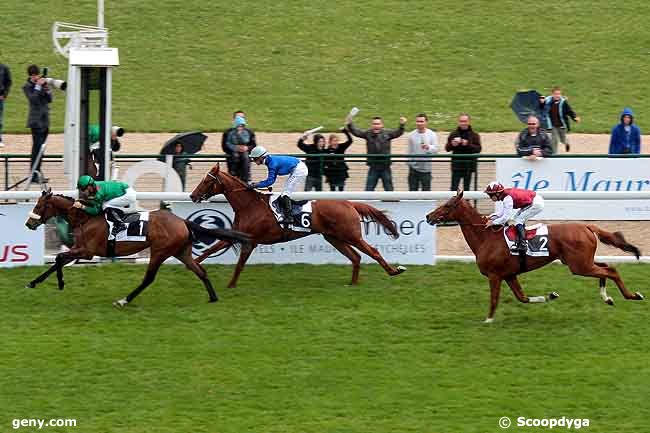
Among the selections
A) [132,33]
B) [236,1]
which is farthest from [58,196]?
[236,1]

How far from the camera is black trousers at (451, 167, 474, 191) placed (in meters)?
17.1

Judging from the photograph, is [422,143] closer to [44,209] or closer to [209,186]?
[209,186]

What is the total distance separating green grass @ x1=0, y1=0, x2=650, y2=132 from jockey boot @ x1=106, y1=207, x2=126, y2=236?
A: 984 centimetres

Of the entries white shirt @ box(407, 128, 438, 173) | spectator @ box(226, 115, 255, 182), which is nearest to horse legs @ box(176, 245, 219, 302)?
spectator @ box(226, 115, 255, 182)

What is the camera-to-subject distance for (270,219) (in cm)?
1573

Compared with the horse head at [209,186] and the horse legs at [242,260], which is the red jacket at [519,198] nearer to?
the horse legs at [242,260]

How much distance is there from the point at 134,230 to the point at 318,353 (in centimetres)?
277

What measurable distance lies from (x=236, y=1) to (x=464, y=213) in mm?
17491

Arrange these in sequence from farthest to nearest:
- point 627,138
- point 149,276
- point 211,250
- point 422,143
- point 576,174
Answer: point 627,138 → point 422,143 → point 576,174 → point 211,250 → point 149,276

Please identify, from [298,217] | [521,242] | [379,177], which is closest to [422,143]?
[379,177]

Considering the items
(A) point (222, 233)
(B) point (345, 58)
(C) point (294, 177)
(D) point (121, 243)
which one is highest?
(B) point (345, 58)

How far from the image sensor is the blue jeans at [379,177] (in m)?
17.0

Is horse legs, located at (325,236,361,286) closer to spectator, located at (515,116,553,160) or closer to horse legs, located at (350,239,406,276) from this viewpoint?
horse legs, located at (350,239,406,276)

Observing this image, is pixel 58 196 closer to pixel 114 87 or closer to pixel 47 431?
pixel 47 431
